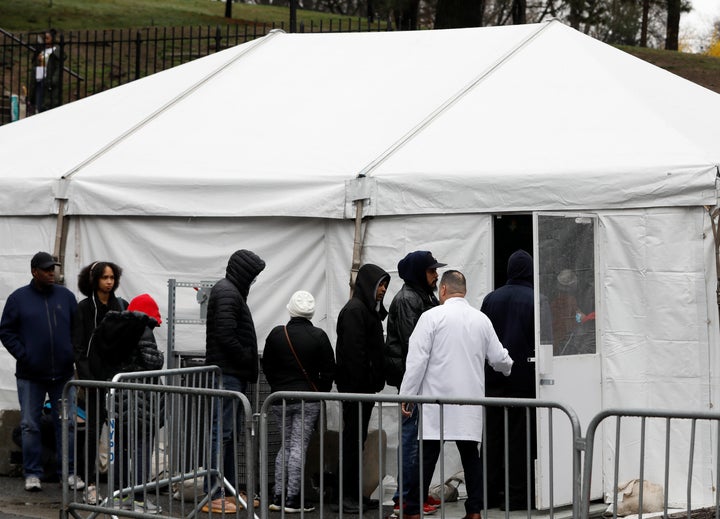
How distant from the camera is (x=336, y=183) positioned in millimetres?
9703

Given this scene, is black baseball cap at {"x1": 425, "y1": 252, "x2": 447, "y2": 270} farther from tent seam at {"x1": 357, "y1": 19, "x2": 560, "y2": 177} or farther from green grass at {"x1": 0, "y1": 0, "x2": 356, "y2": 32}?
green grass at {"x1": 0, "y1": 0, "x2": 356, "y2": 32}

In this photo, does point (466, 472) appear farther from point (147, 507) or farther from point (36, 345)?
point (36, 345)

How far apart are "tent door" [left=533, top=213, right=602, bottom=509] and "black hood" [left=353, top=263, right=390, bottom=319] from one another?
1.15m

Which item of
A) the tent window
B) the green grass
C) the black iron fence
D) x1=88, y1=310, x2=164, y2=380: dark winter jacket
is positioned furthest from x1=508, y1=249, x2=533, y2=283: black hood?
the green grass

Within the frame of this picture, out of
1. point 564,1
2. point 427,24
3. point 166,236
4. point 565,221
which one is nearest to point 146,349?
point 166,236

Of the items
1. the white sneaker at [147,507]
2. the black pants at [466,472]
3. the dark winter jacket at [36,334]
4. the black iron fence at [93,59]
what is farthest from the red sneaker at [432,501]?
the black iron fence at [93,59]

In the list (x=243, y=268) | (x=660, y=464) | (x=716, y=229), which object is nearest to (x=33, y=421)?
(x=243, y=268)

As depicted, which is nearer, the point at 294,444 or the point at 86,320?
the point at 294,444

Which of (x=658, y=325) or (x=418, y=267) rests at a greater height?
(x=418, y=267)

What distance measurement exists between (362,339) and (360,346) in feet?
0.18

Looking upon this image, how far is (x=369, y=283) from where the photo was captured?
350 inches

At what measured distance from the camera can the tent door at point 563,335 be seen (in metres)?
8.77

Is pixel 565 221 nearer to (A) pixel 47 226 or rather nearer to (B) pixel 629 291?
(B) pixel 629 291

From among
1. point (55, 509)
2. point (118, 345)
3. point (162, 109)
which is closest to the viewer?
point (118, 345)
